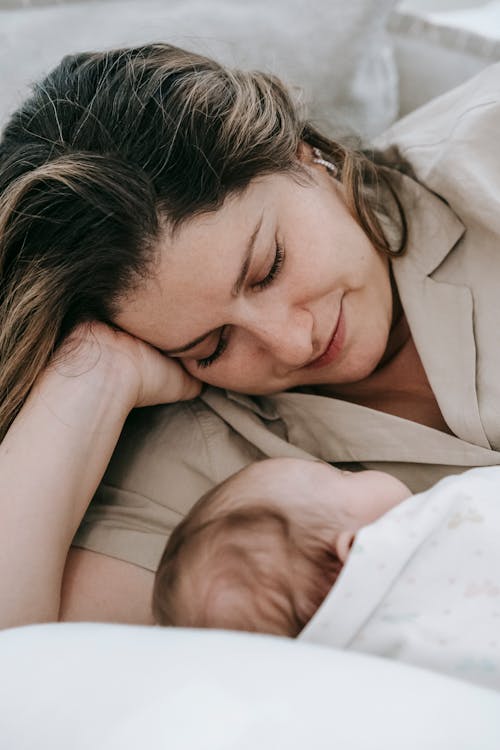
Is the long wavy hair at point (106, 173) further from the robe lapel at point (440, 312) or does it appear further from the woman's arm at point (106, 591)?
the woman's arm at point (106, 591)

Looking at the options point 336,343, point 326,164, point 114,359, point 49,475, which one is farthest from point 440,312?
point 49,475

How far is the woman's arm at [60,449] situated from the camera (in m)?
0.97

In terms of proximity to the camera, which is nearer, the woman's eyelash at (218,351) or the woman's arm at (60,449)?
the woman's arm at (60,449)

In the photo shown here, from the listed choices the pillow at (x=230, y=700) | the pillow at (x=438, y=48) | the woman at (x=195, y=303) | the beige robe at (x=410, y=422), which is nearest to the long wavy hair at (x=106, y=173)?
the woman at (x=195, y=303)

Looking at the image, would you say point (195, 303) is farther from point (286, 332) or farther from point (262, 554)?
point (262, 554)

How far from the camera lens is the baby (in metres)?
0.72

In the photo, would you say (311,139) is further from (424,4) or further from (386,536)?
(424,4)

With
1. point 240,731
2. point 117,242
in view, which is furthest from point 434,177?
point 240,731

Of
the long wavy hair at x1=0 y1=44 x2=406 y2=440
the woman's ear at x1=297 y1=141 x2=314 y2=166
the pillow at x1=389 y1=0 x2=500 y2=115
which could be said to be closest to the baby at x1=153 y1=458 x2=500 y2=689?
the long wavy hair at x1=0 y1=44 x2=406 y2=440

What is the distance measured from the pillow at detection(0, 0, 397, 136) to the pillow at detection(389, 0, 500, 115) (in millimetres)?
84

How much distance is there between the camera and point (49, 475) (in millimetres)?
1019

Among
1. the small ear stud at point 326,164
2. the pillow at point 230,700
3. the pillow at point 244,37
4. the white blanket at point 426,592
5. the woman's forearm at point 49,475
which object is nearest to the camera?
the pillow at point 230,700

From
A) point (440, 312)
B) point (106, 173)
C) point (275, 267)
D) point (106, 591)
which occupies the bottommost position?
point (106, 591)

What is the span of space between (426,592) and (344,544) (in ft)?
0.28
